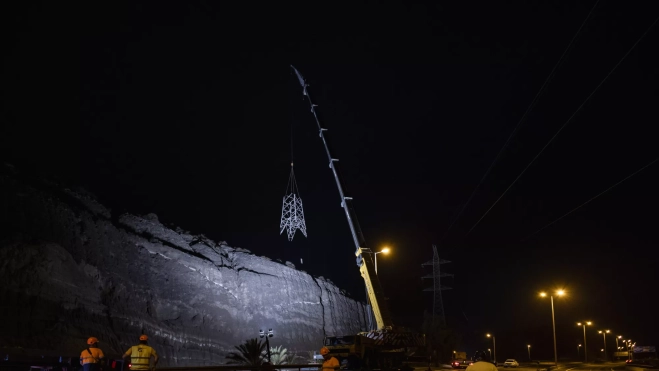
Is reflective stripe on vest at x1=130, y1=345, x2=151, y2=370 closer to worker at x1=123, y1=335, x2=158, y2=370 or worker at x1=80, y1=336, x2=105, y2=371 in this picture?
worker at x1=123, y1=335, x2=158, y2=370

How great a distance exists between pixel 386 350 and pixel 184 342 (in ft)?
113

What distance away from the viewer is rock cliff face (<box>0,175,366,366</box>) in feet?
159

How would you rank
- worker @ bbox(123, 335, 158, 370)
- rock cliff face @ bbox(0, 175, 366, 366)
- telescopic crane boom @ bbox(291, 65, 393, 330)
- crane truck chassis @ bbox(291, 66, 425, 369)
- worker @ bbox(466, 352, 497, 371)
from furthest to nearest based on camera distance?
rock cliff face @ bbox(0, 175, 366, 366) → telescopic crane boom @ bbox(291, 65, 393, 330) → crane truck chassis @ bbox(291, 66, 425, 369) → worker @ bbox(123, 335, 158, 370) → worker @ bbox(466, 352, 497, 371)

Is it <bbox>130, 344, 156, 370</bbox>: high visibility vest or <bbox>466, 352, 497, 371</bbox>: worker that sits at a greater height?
<bbox>466, 352, 497, 371</bbox>: worker

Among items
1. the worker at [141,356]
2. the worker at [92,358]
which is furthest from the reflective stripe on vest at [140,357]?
the worker at [92,358]

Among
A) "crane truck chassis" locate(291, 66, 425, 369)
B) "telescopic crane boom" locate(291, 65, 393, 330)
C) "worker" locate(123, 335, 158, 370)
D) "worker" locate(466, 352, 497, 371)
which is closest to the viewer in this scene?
"worker" locate(466, 352, 497, 371)

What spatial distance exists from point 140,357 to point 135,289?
2050 inches

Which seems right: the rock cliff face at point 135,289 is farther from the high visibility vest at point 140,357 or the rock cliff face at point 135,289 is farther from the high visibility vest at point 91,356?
the high visibility vest at point 140,357

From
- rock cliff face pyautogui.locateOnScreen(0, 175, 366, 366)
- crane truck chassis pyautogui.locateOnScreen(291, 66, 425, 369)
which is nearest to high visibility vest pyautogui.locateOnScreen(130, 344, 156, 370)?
crane truck chassis pyautogui.locateOnScreen(291, 66, 425, 369)

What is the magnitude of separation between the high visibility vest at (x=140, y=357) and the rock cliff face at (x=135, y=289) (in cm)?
3601

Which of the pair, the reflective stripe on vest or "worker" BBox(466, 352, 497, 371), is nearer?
"worker" BBox(466, 352, 497, 371)

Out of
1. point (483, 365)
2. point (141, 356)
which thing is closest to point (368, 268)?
point (141, 356)

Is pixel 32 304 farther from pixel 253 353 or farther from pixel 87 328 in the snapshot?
pixel 253 353

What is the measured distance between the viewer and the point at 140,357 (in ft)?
40.2
